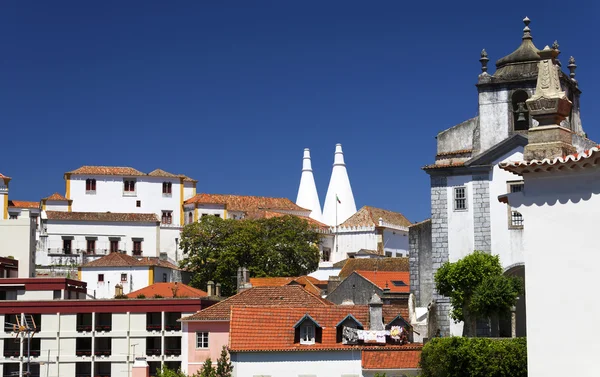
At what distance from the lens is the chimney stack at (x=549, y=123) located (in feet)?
50.9

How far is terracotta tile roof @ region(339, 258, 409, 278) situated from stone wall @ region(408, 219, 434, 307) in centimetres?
3249

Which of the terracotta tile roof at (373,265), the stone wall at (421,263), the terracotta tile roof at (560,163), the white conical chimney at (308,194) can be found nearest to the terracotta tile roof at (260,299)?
the stone wall at (421,263)

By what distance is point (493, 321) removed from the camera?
39469 mm

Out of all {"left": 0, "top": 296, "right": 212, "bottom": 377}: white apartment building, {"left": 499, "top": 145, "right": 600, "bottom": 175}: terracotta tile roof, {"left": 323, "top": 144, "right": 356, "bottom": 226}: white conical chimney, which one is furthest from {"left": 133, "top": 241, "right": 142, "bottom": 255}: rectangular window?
{"left": 499, "top": 145, "right": 600, "bottom": 175}: terracotta tile roof

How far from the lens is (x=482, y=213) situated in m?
41.5

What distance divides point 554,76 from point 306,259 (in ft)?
248

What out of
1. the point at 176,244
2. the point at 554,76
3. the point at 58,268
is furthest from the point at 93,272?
the point at 554,76

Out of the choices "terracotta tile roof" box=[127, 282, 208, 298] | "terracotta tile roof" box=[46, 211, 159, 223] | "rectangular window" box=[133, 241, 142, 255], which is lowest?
"terracotta tile roof" box=[127, 282, 208, 298]

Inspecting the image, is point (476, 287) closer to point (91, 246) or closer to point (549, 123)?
point (549, 123)

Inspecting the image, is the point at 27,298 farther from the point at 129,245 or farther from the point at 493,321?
the point at 129,245

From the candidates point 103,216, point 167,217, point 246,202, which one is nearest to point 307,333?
point 103,216

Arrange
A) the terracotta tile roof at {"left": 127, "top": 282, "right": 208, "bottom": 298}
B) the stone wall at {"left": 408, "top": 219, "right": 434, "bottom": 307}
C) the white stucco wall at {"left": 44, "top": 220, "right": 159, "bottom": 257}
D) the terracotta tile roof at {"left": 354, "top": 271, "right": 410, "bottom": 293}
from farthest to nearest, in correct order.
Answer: the white stucco wall at {"left": 44, "top": 220, "right": 159, "bottom": 257}
the terracotta tile roof at {"left": 127, "top": 282, "right": 208, "bottom": 298}
the terracotta tile roof at {"left": 354, "top": 271, "right": 410, "bottom": 293}
the stone wall at {"left": 408, "top": 219, "right": 434, "bottom": 307}

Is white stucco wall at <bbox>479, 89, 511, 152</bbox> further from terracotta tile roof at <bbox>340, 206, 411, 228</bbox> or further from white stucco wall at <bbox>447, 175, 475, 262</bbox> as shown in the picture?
terracotta tile roof at <bbox>340, 206, 411, 228</bbox>

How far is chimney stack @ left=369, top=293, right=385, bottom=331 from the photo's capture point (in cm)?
4247
